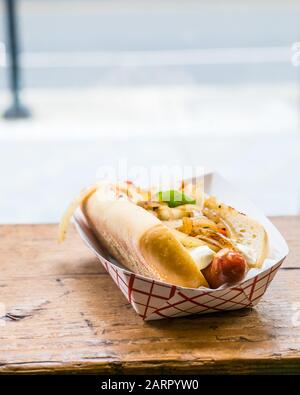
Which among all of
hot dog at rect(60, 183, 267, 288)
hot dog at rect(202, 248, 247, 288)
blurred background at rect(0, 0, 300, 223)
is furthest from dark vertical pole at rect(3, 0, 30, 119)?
hot dog at rect(202, 248, 247, 288)

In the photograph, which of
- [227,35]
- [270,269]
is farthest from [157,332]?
[227,35]

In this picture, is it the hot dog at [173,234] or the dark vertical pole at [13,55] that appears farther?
the dark vertical pole at [13,55]

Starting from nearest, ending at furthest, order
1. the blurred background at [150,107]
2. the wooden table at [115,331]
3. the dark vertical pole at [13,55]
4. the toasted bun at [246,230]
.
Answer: the wooden table at [115,331] → the toasted bun at [246,230] → the blurred background at [150,107] → the dark vertical pole at [13,55]

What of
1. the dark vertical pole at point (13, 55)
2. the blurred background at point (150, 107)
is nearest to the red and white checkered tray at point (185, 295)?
the blurred background at point (150, 107)

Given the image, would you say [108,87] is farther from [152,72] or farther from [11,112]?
[11,112]

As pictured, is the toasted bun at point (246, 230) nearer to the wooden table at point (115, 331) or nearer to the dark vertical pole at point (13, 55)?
Answer: the wooden table at point (115, 331)
